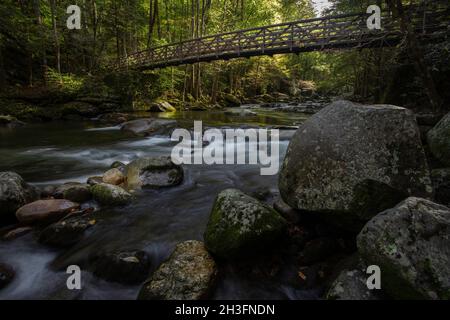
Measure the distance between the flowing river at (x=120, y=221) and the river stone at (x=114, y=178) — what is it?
0.73m

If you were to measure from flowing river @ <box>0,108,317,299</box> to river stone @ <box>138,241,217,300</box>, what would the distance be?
0.22 metres

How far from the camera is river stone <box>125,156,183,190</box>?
18.2 ft

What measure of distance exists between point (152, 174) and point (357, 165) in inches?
159

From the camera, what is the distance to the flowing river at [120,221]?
296cm

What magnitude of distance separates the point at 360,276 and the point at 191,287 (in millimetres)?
1609

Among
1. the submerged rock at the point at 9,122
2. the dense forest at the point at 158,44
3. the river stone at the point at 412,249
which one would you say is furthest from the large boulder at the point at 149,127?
the river stone at the point at 412,249

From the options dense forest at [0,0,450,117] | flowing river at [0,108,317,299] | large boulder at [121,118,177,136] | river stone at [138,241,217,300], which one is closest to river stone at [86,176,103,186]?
flowing river at [0,108,317,299]

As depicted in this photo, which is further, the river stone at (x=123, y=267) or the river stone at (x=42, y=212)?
the river stone at (x=42, y=212)

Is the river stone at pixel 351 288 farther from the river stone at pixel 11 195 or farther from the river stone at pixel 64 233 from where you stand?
the river stone at pixel 11 195

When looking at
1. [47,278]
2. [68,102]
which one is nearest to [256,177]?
[47,278]

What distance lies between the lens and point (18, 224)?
4020 millimetres

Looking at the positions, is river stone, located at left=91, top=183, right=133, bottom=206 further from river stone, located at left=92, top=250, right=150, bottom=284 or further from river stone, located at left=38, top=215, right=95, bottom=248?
river stone, located at left=92, top=250, right=150, bottom=284

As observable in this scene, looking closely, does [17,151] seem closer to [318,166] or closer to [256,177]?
[256,177]
